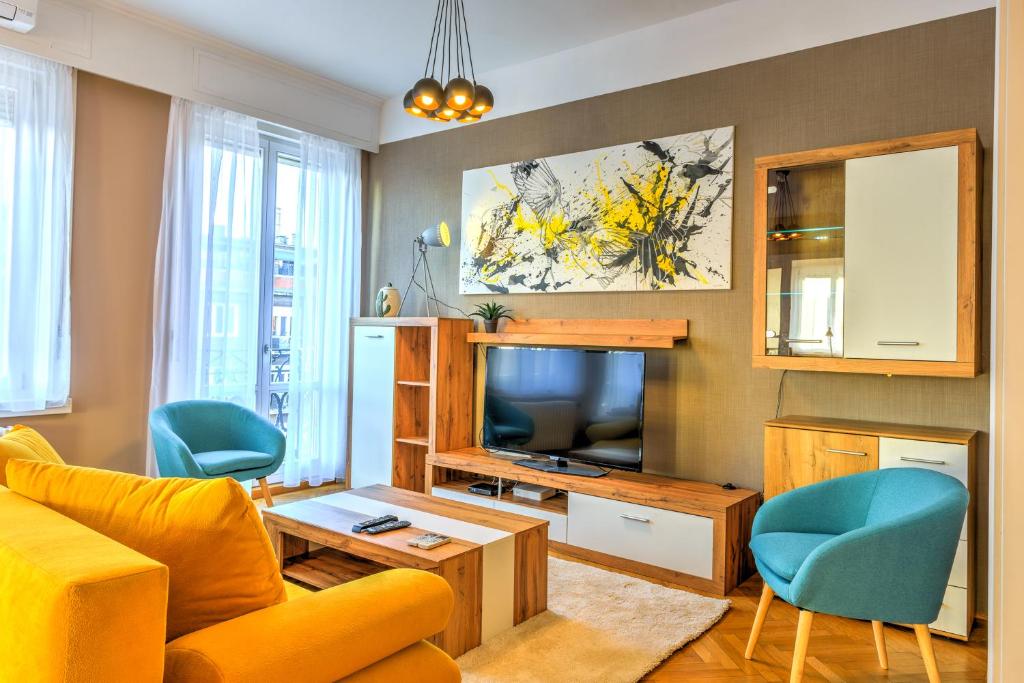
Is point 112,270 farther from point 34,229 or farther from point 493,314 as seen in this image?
point 493,314

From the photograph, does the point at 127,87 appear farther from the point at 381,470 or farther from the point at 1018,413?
the point at 1018,413

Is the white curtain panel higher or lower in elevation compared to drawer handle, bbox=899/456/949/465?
higher

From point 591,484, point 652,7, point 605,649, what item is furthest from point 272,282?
point 605,649

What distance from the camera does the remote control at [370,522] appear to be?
2.61 m

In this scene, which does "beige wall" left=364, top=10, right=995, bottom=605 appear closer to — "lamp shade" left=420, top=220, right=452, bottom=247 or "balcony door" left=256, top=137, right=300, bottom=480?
"lamp shade" left=420, top=220, right=452, bottom=247

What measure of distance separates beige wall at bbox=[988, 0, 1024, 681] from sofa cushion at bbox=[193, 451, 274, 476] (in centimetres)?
330

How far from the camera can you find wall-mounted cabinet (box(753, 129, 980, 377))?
258 cm

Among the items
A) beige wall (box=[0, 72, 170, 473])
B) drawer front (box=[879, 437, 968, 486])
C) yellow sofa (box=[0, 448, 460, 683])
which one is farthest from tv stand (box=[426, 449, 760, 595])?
beige wall (box=[0, 72, 170, 473])

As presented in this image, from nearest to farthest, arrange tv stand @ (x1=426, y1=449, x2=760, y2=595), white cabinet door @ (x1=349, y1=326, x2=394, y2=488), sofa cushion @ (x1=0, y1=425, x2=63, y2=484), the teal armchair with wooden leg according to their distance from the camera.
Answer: sofa cushion @ (x1=0, y1=425, x2=63, y2=484)
the teal armchair with wooden leg
tv stand @ (x1=426, y1=449, x2=760, y2=595)
white cabinet door @ (x1=349, y1=326, x2=394, y2=488)

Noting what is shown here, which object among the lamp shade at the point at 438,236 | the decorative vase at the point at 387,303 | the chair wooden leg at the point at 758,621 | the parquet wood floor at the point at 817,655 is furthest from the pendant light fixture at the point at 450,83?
the parquet wood floor at the point at 817,655

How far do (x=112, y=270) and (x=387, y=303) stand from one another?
5.44 ft

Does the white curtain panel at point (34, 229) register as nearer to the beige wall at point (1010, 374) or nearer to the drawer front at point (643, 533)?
the drawer front at point (643, 533)

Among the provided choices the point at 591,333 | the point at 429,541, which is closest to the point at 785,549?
the point at 429,541

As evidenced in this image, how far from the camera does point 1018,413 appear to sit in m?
1.33
